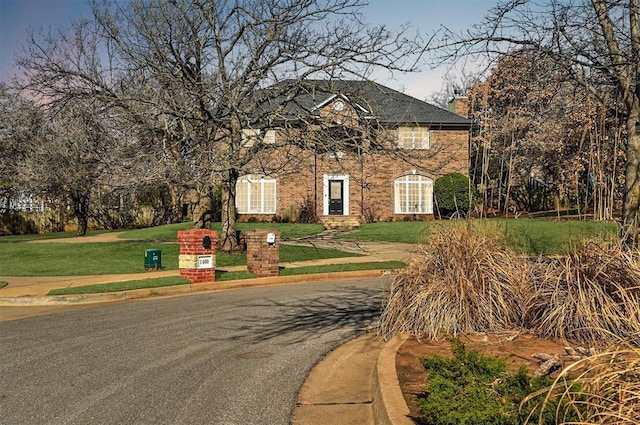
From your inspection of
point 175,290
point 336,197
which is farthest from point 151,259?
point 336,197

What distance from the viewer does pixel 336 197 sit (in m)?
37.4

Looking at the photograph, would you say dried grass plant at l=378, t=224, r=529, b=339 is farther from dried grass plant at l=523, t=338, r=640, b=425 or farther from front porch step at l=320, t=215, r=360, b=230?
front porch step at l=320, t=215, r=360, b=230

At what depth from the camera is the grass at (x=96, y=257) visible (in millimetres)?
19203

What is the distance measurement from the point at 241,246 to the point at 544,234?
11788mm

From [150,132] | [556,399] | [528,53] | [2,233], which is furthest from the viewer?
[2,233]

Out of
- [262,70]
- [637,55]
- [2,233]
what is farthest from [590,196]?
[2,233]

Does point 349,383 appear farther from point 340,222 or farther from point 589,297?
point 340,222

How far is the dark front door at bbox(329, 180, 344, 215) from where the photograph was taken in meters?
37.0

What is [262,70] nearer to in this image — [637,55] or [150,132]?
[150,132]

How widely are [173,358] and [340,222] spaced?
27252 mm

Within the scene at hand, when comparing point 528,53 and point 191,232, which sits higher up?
point 528,53

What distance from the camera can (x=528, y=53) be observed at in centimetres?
1145

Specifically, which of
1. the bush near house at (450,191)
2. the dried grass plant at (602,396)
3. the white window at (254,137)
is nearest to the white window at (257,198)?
the white window at (254,137)

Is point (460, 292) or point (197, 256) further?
point (197, 256)
